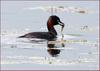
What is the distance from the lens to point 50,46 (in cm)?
2086

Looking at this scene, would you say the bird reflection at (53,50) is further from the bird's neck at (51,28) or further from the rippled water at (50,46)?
the bird's neck at (51,28)

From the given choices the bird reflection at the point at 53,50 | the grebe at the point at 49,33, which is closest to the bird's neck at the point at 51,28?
the grebe at the point at 49,33

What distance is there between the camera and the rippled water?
17453mm

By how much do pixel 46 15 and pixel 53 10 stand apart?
187 centimetres

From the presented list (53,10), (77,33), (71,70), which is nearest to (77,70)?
(71,70)

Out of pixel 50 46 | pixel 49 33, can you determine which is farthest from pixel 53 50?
pixel 49 33

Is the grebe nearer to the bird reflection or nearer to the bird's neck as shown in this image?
the bird's neck

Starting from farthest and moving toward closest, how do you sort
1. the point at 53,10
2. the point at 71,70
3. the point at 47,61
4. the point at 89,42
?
the point at 53,10 < the point at 89,42 < the point at 47,61 < the point at 71,70

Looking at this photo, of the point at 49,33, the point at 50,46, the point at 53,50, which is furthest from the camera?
the point at 49,33

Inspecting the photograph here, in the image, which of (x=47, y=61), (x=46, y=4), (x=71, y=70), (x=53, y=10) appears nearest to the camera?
(x=71, y=70)

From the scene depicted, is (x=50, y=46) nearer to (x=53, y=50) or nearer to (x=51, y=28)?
(x=53, y=50)

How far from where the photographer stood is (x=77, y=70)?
16719mm

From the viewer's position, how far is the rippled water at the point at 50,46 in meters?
17.5

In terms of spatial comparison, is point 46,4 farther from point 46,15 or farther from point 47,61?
point 47,61
